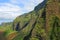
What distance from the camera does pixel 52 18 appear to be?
10656 cm

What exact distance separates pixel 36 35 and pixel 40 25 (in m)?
5.30

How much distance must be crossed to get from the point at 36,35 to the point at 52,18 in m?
10.5

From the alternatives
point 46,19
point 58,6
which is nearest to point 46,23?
point 46,19

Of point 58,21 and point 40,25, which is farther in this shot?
point 40,25

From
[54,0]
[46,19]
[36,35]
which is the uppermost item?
[54,0]

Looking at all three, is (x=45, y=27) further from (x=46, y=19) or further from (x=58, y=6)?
(x=58, y=6)

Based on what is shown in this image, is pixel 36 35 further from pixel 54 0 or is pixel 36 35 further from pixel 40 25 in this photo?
pixel 54 0

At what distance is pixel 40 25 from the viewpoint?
113000 mm

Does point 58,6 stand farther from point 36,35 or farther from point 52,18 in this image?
point 36,35

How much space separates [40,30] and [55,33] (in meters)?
10.4

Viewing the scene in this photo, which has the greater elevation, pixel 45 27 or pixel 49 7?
pixel 49 7

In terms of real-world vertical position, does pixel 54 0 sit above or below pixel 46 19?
above

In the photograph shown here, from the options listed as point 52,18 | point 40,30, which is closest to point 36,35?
point 40,30

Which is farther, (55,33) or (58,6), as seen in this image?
(58,6)
